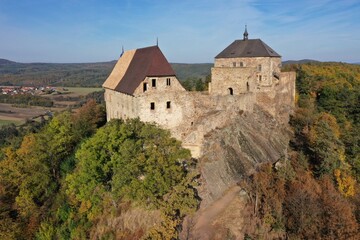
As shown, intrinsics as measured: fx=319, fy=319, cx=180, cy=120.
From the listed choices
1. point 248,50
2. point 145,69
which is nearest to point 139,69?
point 145,69

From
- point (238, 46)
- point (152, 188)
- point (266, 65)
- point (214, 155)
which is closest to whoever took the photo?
point (152, 188)

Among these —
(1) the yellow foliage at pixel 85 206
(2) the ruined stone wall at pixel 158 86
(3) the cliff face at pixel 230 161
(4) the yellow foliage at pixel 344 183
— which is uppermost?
(2) the ruined stone wall at pixel 158 86

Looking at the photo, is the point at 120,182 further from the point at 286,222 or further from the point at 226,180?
the point at 286,222

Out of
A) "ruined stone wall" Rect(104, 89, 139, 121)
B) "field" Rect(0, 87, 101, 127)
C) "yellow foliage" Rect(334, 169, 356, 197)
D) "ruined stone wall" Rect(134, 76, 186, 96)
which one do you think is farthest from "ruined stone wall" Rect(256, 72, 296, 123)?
"field" Rect(0, 87, 101, 127)

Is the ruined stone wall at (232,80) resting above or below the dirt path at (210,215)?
above

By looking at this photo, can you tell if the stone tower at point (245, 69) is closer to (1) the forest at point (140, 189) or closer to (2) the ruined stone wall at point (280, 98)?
(2) the ruined stone wall at point (280, 98)

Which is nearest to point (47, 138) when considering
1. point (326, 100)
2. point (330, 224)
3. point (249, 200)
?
point (249, 200)

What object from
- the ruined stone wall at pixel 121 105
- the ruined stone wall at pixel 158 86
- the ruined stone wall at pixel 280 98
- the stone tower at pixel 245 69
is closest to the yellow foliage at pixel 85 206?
the ruined stone wall at pixel 121 105

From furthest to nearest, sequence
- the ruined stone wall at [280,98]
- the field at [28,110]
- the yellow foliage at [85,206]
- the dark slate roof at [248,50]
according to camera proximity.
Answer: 1. the field at [28,110]
2. the dark slate roof at [248,50]
3. the ruined stone wall at [280,98]
4. the yellow foliage at [85,206]

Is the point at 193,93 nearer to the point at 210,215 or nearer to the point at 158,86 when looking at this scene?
the point at 158,86
